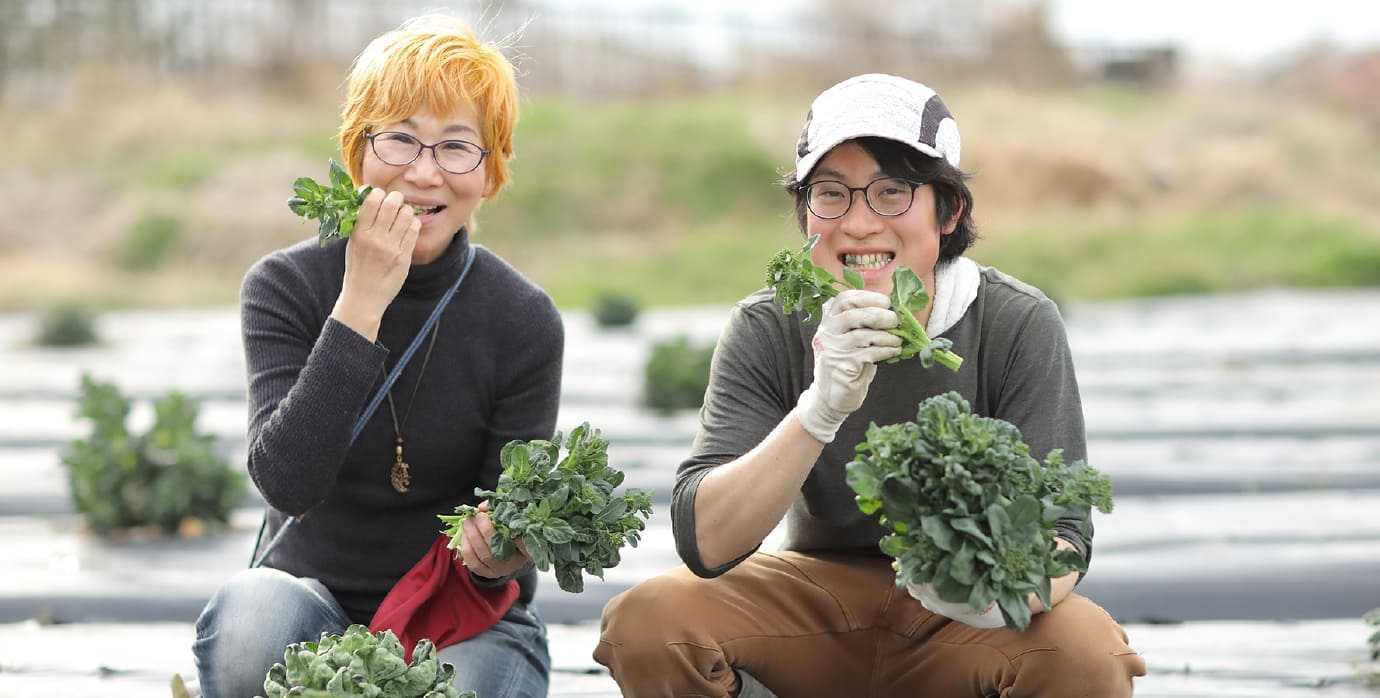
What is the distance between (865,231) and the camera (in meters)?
2.30

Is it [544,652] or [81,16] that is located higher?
[81,16]

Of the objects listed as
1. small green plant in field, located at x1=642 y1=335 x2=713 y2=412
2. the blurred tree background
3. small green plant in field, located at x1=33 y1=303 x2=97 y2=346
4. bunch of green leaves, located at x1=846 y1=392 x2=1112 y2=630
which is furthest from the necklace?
the blurred tree background

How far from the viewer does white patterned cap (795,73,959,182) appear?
2291mm

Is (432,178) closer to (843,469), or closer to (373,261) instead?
(373,261)

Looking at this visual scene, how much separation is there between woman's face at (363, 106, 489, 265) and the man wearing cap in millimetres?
491

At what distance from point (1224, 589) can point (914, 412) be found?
177cm

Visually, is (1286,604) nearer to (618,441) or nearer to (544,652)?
(544,652)

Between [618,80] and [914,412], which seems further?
[618,80]

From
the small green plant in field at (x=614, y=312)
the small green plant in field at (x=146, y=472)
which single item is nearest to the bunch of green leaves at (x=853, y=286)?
the small green plant in field at (x=146, y=472)

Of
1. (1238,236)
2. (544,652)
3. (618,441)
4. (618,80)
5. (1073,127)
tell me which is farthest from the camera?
(618,80)

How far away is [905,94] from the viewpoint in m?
2.33

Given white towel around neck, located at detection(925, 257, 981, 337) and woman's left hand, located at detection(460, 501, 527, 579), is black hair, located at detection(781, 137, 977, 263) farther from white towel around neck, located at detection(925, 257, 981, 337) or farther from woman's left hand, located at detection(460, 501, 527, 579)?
woman's left hand, located at detection(460, 501, 527, 579)

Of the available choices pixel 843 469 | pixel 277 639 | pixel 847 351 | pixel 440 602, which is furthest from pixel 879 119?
pixel 277 639

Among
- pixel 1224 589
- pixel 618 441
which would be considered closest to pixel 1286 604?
pixel 1224 589
